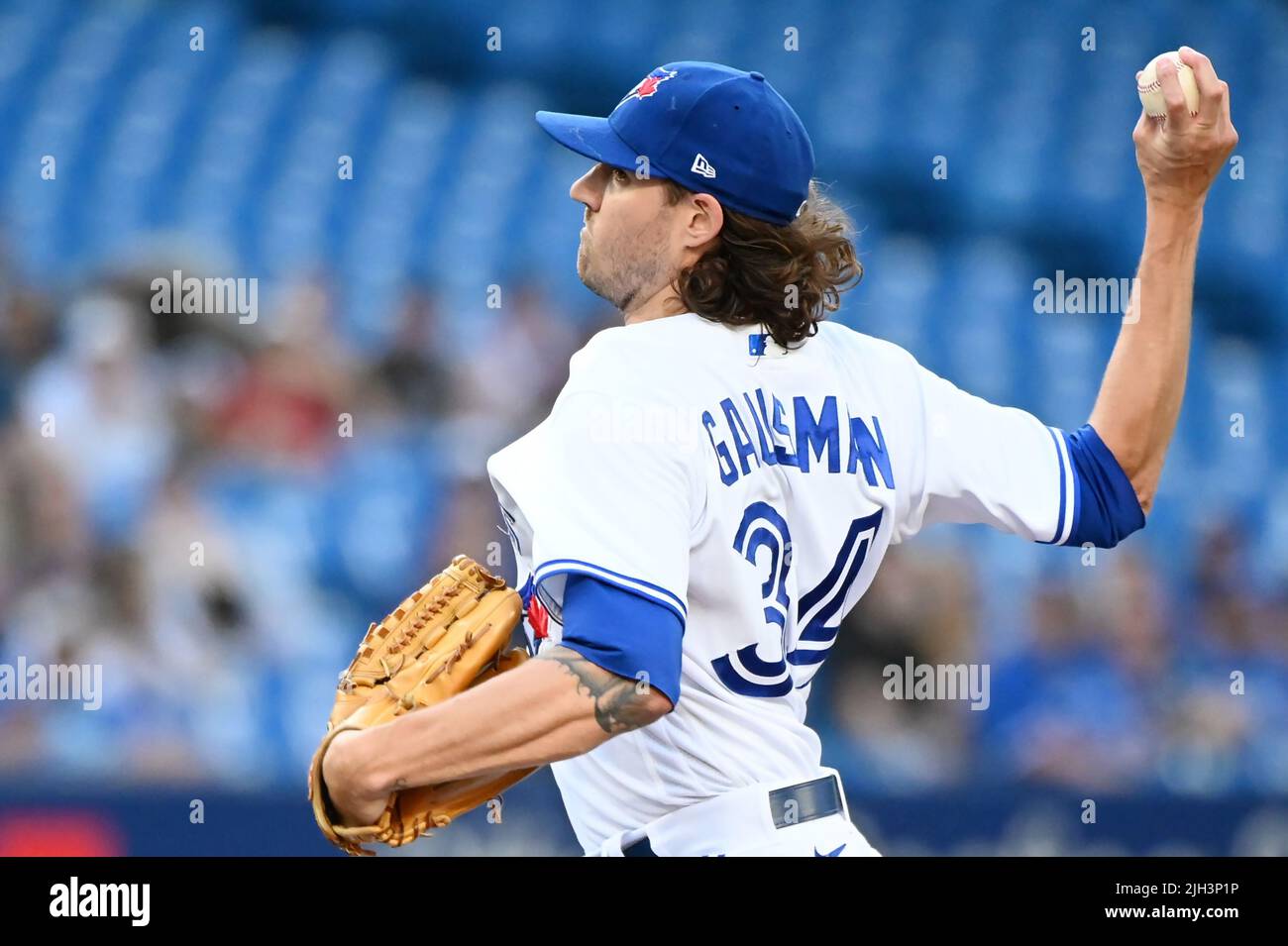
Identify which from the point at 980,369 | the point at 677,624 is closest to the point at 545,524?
the point at 677,624

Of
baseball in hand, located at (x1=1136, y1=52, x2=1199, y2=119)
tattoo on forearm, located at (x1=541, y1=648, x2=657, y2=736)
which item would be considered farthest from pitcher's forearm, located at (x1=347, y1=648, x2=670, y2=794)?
baseball in hand, located at (x1=1136, y1=52, x2=1199, y2=119)

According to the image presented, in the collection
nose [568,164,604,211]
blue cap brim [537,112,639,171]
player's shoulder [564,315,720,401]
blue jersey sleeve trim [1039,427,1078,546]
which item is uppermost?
blue cap brim [537,112,639,171]

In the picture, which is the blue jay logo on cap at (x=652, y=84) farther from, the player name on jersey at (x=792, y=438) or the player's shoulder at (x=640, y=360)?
the player name on jersey at (x=792, y=438)

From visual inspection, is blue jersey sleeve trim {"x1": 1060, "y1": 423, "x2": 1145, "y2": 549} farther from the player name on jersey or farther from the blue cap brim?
the blue cap brim

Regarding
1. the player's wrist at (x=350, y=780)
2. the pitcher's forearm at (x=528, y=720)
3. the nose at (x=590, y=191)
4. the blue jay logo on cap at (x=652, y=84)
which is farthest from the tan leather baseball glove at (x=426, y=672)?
the blue jay logo on cap at (x=652, y=84)

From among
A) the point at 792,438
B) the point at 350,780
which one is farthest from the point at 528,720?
the point at 792,438

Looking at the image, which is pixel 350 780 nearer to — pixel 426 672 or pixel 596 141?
pixel 426 672
